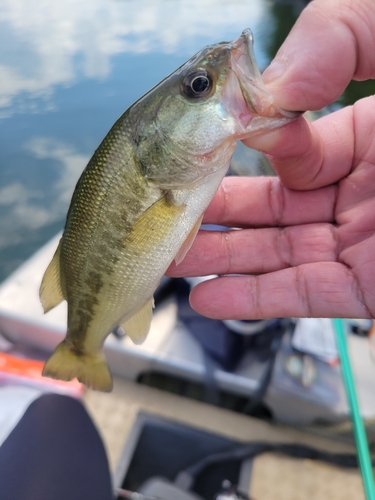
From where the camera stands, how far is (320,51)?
1070mm

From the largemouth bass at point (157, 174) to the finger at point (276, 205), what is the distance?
42 centimetres

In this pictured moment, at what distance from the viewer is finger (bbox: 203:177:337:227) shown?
1.65 m

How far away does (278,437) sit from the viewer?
2377mm

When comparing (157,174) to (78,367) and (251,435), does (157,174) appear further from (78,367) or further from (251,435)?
(251,435)

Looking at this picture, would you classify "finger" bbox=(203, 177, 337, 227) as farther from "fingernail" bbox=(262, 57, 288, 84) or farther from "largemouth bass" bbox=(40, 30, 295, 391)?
"fingernail" bbox=(262, 57, 288, 84)

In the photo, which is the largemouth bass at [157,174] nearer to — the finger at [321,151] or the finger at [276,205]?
the finger at [321,151]

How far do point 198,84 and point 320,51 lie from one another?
364 millimetres

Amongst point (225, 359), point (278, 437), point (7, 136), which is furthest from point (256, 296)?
point (7, 136)

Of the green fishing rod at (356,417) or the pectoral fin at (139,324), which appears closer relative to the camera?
the pectoral fin at (139,324)

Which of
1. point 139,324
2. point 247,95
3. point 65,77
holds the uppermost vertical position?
point 65,77

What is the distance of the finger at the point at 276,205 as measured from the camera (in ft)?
5.40

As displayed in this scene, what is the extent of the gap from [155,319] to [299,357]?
106 cm

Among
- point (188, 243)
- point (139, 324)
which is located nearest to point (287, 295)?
point (188, 243)

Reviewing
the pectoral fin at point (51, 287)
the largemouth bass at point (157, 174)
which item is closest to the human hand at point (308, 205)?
the largemouth bass at point (157, 174)
